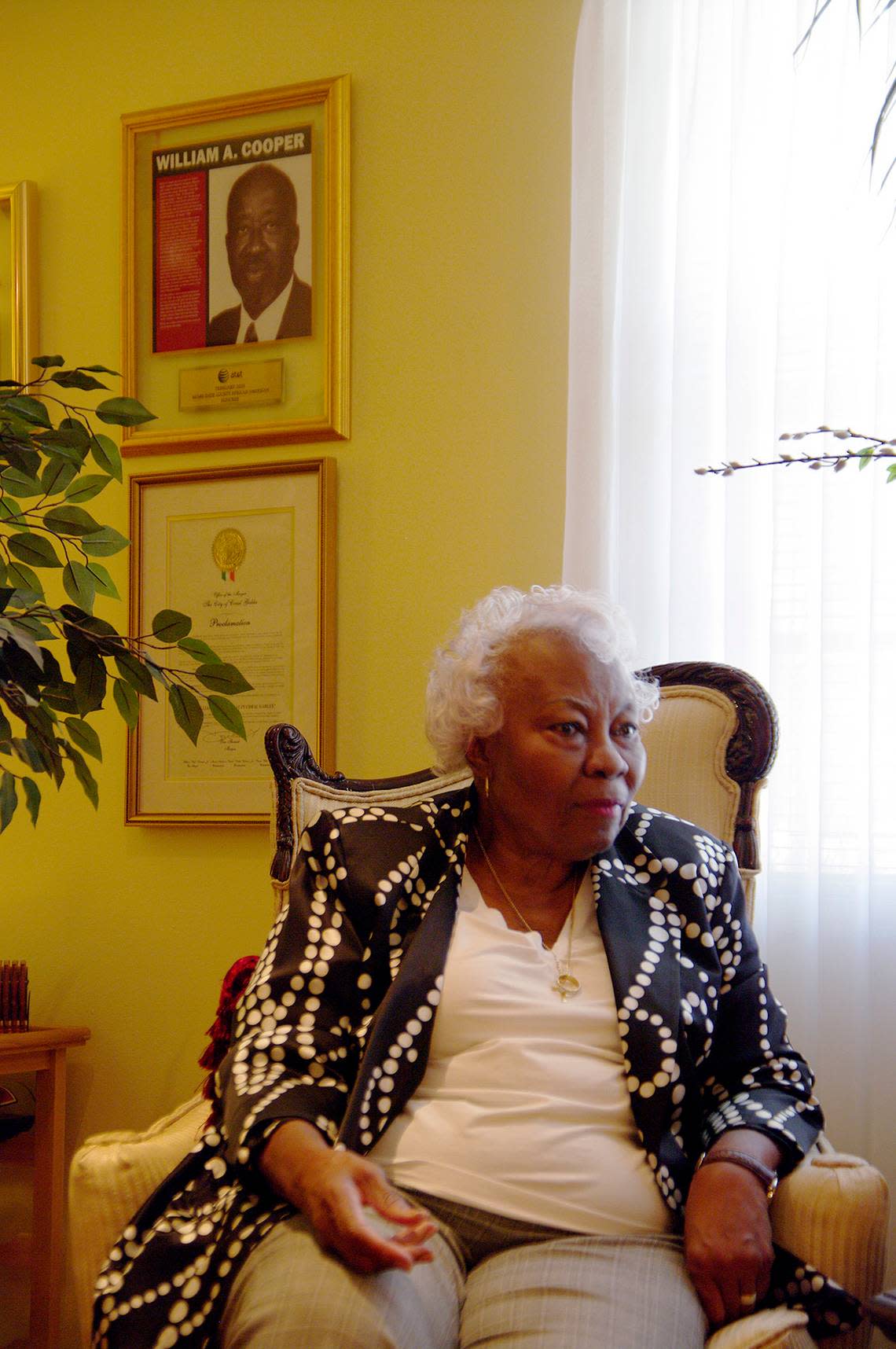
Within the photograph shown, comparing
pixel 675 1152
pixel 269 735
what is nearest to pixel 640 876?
pixel 675 1152

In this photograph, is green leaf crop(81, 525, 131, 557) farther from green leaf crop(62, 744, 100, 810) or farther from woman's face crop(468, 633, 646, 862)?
woman's face crop(468, 633, 646, 862)

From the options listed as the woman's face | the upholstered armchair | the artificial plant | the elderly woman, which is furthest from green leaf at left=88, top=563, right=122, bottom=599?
the woman's face

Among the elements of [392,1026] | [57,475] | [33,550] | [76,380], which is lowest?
[392,1026]

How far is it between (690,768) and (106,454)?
39.9 inches

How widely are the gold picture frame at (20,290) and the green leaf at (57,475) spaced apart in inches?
44.5

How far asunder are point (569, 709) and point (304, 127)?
1.60 m

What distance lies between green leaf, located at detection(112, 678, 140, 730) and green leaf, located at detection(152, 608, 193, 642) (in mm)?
86

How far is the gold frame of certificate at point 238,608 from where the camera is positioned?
261 cm

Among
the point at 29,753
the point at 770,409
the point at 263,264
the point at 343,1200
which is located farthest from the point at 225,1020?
the point at 263,264

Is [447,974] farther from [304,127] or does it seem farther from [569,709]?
[304,127]

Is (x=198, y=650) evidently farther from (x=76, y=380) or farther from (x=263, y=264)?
(x=263, y=264)

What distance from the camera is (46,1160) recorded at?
95.9 inches

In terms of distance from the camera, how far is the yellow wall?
253 cm

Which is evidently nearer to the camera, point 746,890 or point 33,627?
point 33,627
